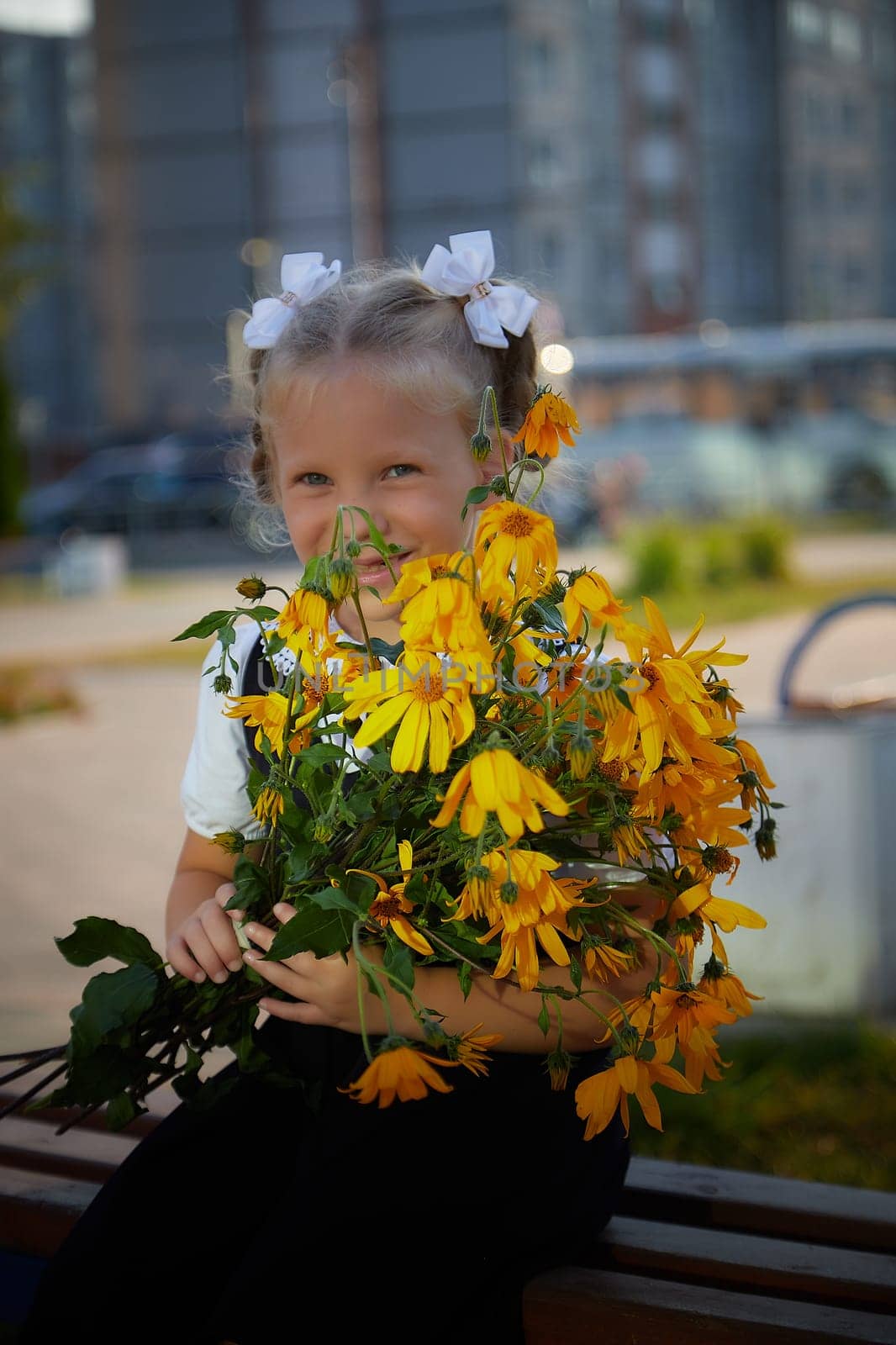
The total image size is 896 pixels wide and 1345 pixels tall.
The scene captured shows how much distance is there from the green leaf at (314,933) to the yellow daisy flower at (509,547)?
0.30 metres

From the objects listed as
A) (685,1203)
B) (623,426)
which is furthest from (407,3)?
(685,1203)

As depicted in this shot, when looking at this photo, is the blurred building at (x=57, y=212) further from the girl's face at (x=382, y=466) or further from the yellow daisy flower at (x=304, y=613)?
the yellow daisy flower at (x=304, y=613)

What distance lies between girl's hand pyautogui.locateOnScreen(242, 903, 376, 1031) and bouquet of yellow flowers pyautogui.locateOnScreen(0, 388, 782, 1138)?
0.02 metres

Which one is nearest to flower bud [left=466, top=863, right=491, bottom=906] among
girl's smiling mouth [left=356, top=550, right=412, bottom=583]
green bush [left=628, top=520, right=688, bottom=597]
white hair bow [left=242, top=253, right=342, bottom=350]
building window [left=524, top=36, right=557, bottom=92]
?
girl's smiling mouth [left=356, top=550, right=412, bottom=583]

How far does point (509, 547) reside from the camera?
3.50 ft

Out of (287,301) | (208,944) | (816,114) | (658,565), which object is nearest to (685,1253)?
(208,944)

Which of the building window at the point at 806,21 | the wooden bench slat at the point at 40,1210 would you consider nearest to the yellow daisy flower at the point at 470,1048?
the wooden bench slat at the point at 40,1210

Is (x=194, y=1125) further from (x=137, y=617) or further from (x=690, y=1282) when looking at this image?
(x=137, y=617)

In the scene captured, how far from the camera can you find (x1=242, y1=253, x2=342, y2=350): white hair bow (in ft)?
5.42

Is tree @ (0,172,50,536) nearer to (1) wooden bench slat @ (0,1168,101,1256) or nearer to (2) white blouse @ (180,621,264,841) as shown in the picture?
(2) white blouse @ (180,621,264,841)

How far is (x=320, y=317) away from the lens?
1.65 metres

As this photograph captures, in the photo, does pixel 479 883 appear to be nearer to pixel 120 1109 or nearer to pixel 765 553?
pixel 120 1109

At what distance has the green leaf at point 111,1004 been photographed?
1.36 metres

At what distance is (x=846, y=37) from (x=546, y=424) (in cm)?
→ 3563
